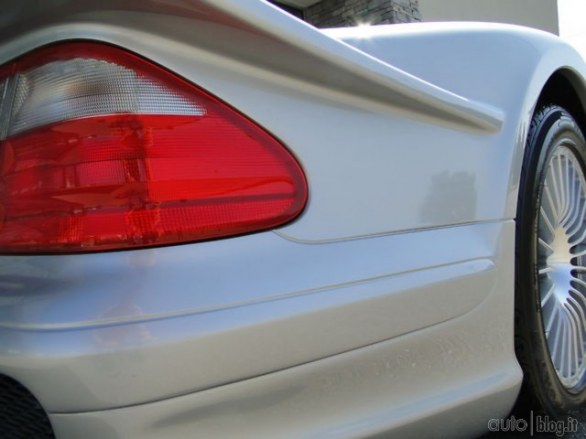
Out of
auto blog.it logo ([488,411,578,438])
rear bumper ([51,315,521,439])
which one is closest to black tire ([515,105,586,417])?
auto blog.it logo ([488,411,578,438])

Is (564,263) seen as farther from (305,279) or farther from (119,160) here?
(119,160)

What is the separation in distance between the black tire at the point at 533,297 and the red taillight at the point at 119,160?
2.67 feet

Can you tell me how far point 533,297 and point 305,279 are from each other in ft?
2.80

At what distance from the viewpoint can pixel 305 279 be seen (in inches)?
41.7

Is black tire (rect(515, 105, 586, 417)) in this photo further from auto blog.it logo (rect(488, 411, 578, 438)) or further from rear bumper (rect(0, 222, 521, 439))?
rear bumper (rect(0, 222, 521, 439))

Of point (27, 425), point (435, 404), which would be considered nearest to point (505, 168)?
point (435, 404)

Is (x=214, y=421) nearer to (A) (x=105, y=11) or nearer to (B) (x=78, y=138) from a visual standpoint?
(B) (x=78, y=138)

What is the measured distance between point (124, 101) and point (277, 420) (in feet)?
2.08

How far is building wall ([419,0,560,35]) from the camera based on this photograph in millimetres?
8320

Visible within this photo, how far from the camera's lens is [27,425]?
114 centimetres

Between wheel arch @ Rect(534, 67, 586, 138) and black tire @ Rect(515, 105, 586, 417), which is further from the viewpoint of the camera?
wheel arch @ Rect(534, 67, 586, 138)

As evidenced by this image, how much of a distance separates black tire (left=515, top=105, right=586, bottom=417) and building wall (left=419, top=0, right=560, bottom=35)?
6.86 metres

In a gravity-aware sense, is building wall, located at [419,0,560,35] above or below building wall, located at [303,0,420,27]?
above

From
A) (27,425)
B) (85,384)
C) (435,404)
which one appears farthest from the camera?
(435,404)
